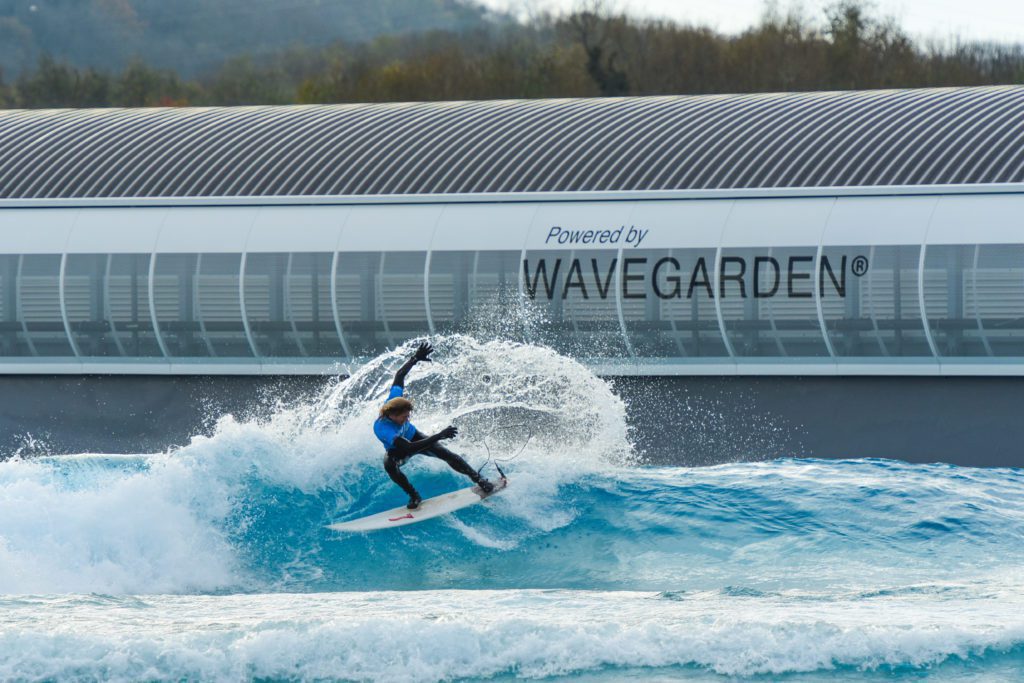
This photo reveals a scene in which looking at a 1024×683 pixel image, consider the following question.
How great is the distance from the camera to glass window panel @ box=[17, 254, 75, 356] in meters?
25.2

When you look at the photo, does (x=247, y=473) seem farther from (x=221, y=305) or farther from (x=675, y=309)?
(x=675, y=309)

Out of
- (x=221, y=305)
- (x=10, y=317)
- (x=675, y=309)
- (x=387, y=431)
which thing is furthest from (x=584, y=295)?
(x=10, y=317)

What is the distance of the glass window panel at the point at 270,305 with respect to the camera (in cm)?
2417

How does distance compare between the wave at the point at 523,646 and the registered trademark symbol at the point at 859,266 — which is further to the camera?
the registered trademark symbol at the point at 859,266

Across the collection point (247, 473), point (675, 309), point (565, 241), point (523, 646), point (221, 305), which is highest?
point (565, 241)

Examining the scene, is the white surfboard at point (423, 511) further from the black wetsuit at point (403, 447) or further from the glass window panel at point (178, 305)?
the glass window panel at point (178, 305)

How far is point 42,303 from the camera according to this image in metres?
25.3

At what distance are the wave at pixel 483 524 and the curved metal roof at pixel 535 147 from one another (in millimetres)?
6407

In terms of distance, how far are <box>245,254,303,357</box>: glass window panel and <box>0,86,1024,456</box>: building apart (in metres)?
0.03

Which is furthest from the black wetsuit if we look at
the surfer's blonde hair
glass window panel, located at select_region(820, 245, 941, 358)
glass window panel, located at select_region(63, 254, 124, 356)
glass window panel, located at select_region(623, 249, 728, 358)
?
glass window panel, located at select_region(63, 254, 124, 356)

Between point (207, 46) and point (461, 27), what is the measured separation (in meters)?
20.7

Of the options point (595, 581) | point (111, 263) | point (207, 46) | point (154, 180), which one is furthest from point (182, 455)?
point (207, 46)

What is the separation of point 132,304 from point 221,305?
4.90 ft

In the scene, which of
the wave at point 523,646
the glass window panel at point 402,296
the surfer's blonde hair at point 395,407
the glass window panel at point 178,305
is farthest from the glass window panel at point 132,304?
the wave at point 523,646
